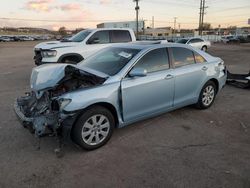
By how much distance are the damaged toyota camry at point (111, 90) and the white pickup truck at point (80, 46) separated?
395 centimetres

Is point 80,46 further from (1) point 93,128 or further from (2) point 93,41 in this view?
(1) point 93,128

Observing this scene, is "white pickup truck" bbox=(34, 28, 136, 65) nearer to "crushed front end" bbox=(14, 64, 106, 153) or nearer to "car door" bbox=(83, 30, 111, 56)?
"car door" bbox=(83, 30, 111, 56)

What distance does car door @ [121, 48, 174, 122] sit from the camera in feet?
13.9

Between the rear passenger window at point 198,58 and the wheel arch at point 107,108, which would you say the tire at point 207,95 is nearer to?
the rear passenger window at point 198,58

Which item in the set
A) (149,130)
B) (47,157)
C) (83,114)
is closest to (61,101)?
(83,114)

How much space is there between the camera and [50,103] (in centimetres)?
392


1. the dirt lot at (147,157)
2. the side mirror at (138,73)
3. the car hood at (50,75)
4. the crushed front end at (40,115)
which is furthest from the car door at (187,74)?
the crushed front end at (40,115)

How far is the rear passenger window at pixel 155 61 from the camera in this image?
4523 mm

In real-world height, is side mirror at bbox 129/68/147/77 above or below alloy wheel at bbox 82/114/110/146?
above

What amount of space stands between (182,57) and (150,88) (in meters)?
1.23

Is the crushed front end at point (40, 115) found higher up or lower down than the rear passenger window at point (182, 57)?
lower down

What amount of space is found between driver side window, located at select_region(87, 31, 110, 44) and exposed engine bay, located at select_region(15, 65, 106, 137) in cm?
494

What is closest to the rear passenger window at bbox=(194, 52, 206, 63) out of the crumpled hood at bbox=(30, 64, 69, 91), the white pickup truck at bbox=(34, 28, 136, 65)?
the crumpled hood at bbox=(30, 64, 69, 91)

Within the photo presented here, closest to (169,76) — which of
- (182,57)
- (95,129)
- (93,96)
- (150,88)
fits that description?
(150,88)
